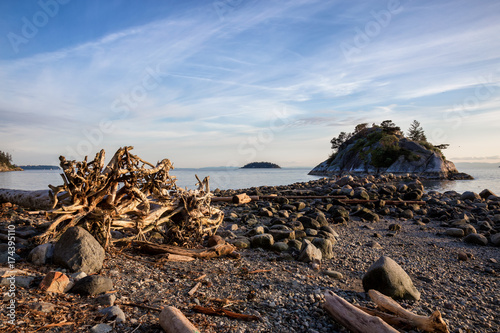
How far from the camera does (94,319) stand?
2.98m

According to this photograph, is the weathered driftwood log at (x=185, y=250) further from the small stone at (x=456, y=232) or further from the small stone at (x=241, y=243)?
the small stone at (x=456, y=232)

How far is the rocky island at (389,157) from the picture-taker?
176ft

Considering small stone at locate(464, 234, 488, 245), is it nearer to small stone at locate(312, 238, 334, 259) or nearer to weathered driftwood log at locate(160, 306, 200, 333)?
small stone at locate(312, 238, 334, 259)

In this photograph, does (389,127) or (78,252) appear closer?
(78,252)

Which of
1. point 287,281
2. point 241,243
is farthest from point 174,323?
point 241,243

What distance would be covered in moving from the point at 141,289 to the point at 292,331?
76.8 inches

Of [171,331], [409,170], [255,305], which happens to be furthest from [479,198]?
[409,170]

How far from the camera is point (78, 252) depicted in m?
4.03

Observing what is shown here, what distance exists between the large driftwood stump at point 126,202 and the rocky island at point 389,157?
53.6 m

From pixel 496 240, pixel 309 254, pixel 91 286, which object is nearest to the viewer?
pixel 91 286

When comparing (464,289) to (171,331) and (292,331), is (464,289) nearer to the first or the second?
(292,331)

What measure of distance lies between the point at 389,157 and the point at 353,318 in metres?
60.7

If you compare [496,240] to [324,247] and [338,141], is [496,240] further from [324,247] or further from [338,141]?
[338,141]

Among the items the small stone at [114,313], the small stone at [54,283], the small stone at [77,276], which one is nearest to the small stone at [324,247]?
the small stone at [114,313]
